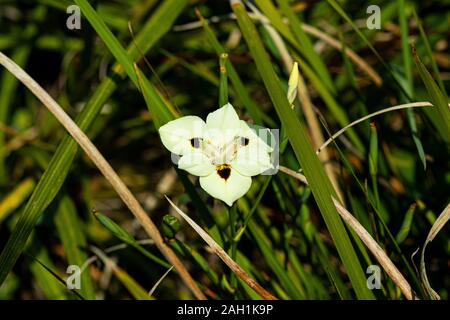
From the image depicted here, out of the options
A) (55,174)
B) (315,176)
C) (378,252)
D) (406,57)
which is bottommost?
(378,252)

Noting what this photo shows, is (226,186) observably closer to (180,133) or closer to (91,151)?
(180,133)

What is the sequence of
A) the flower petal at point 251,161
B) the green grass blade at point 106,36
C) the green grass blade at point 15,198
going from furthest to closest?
the green grass blade at point 15,198
the green grass blade at point 106,36
the flower petal at point 251,161

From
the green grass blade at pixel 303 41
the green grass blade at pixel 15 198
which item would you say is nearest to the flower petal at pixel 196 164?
the green grass blade at pixel 303 41

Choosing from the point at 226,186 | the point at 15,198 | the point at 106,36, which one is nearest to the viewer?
the point at 226,186

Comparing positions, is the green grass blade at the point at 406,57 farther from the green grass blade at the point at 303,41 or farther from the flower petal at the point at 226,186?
the flower petal at the point at 226,186

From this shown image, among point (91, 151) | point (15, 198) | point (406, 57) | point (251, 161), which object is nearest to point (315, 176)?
point (251, 161)

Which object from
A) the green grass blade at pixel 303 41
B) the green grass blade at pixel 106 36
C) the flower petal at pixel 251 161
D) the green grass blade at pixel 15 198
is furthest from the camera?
the green grass blade at pixel 15 198

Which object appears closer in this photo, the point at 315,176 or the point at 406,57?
the point at 315,176

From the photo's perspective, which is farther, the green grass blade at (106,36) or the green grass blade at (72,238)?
the green grass blade at (72,238)
